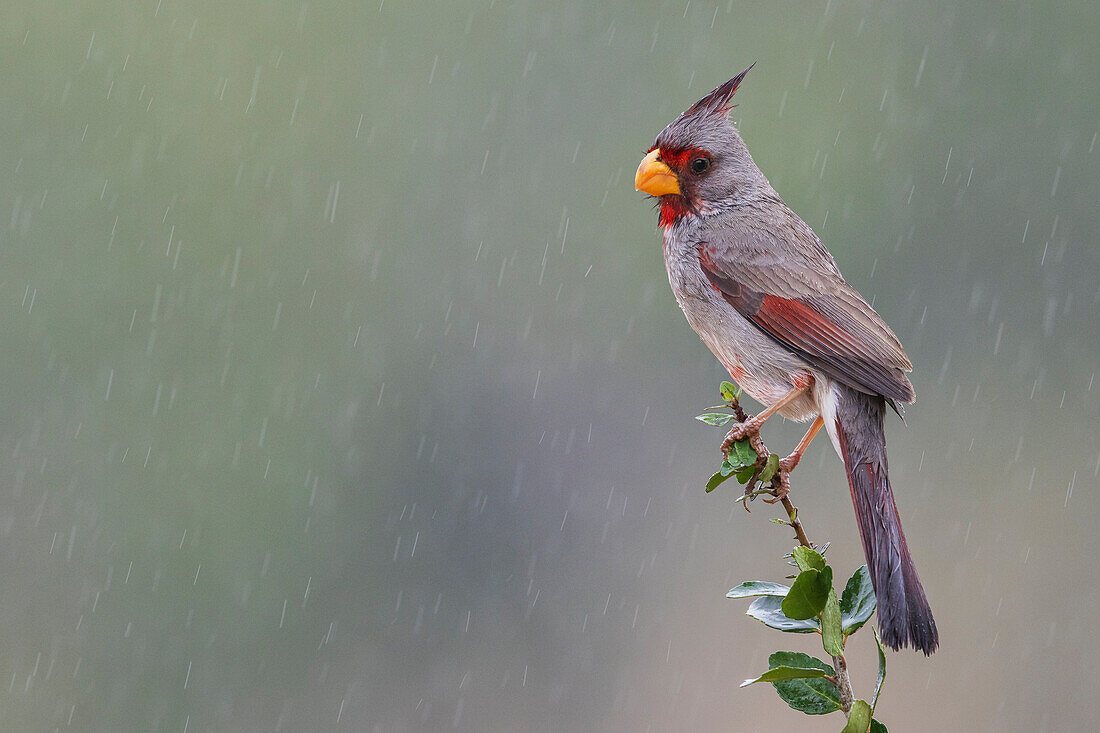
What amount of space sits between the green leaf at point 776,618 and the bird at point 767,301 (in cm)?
43

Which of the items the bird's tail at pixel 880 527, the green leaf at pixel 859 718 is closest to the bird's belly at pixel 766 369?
the bird's tail at pixel 880 527

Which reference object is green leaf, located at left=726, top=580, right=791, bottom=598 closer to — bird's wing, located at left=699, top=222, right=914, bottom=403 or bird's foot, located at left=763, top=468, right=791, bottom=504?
bird's foot, located at left=763, top=468, right=791, bottom=504

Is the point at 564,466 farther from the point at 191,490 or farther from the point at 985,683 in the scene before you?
the point at 985,683

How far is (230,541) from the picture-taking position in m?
16.9

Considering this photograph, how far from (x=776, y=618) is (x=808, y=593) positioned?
5.6 inches

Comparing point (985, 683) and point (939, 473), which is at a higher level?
point (939, 473)

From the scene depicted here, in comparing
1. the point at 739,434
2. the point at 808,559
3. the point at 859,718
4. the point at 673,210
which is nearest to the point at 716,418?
the point at 739,434

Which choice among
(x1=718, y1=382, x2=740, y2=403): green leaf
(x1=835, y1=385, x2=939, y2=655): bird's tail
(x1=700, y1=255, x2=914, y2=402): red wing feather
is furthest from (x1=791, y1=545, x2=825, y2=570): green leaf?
(x1=700, y1=255, x2=914, y2=402): red wing feather

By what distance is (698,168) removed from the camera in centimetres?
327

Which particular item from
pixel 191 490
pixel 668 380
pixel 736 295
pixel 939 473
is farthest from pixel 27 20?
pixel 736 295

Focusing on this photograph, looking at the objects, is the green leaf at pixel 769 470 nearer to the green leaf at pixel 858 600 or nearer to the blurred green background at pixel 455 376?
the green leaf at pixel 858 600

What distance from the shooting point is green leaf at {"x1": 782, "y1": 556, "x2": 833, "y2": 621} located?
5.75 feet

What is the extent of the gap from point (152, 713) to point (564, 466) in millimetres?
6496

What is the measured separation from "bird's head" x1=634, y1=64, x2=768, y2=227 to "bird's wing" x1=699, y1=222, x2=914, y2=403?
0.42 feet
